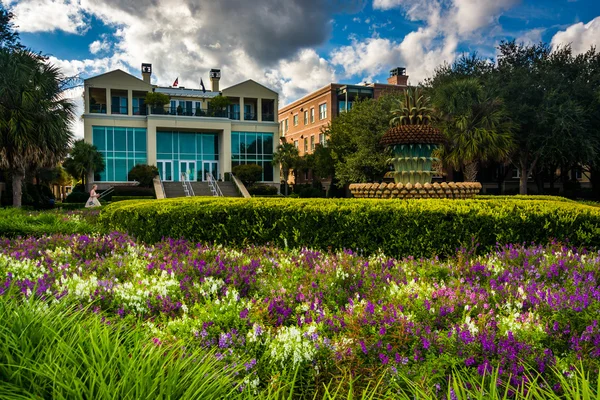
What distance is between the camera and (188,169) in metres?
46.0

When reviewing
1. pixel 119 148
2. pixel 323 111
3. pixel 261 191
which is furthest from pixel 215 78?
pixel 261 191

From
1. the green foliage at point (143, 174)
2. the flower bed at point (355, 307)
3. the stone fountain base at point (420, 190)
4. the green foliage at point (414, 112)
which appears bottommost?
the flower bed at point (355, 307)

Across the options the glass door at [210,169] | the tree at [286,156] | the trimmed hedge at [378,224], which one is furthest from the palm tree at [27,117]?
the tree at [286,156]

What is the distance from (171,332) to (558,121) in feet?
106

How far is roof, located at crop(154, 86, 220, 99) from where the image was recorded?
154ft

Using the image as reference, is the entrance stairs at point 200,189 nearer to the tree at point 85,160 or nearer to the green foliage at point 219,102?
the tree at point 85,160

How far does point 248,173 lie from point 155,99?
11.4m

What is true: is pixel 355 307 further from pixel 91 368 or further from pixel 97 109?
pixel 97 109

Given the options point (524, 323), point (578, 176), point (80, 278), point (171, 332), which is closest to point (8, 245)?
point (80, 278)

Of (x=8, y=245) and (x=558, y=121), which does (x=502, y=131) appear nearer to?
(x=558, y=121)

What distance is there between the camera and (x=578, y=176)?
1993 inches

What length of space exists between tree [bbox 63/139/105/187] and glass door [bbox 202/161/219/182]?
1001cm

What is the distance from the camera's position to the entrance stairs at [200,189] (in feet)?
131

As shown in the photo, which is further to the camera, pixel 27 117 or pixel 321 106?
pixel 321 106
